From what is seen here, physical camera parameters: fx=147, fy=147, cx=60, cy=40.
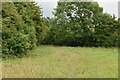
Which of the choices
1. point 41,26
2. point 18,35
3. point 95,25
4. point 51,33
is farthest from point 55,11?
point 18,35

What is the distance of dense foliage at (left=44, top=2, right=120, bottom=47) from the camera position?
19.3m

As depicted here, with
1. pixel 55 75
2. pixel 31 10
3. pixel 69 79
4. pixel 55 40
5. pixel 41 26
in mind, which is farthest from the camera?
pixel 55 40

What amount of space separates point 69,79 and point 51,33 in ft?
57.0

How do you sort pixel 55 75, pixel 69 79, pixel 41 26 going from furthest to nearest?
pixel 41 26, pixel 55 75, pixel 69 79

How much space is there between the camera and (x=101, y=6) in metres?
20.6

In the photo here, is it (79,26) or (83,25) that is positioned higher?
(83,25)

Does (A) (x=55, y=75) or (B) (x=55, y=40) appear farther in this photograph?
(B) (x=55, y=40)

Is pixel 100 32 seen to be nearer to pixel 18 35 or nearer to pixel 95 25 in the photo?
pixel 95 25

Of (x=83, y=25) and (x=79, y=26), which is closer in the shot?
(x=79, y=26)

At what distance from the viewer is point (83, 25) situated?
783 inches

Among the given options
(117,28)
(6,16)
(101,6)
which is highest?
(101,6)

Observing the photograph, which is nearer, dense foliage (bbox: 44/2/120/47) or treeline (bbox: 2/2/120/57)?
treeline (bbox: 2/2/120/57)

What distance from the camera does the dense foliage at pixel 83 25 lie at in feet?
63.2

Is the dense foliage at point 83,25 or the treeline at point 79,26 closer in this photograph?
the treeline at point 79,26
